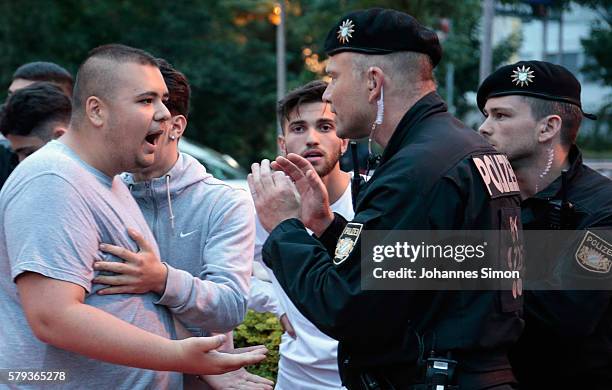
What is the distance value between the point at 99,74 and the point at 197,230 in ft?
2.39

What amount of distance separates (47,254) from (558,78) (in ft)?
7.92

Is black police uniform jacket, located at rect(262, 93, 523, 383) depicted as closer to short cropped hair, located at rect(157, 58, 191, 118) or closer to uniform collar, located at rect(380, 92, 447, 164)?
uniform collar, located at rect(380, 92, 447, 164)

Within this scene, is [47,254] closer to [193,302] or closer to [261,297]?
[193,302]

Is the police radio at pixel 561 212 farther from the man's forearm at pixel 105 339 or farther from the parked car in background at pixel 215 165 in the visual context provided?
the parked car in background at pixel 215 165

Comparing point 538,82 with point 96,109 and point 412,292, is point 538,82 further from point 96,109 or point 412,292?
point 96,109

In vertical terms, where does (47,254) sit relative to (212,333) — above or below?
above

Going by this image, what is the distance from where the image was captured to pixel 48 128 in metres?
5.44

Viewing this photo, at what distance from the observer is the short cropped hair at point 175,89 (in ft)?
12.0

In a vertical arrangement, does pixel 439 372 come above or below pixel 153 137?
below

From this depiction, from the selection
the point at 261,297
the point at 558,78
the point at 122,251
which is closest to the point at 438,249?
the point at 122,251

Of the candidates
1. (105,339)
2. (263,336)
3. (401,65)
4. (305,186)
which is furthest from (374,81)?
(263,336)

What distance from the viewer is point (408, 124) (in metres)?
3.05

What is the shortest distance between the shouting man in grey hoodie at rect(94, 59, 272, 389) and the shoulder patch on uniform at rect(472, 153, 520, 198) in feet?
3.19

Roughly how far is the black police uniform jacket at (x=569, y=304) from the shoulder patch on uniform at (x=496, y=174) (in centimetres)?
62
